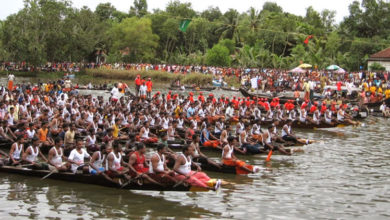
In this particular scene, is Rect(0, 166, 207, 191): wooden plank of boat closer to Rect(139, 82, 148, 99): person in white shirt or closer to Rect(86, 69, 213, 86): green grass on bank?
Rect(139, 82, 148, 99): person in white shirt

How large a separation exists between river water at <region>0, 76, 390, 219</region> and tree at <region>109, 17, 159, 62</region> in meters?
45.7

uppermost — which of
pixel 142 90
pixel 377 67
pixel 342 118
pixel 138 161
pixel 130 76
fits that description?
pixel 377 67

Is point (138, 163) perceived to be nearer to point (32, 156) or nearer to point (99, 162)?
point (99, 162)

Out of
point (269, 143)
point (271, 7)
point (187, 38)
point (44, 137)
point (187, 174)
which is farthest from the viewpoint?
point (271, 7)

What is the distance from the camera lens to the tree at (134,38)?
6019 centimetres

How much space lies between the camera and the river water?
1144cm

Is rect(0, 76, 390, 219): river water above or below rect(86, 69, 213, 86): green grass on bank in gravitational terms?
below

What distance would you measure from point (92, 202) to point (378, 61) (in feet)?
128

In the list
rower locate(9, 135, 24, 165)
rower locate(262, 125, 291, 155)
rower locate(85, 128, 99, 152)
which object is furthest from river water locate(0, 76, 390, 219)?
rower locate(85, 128, 99, 152)

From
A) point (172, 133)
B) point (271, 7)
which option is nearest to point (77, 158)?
point (172, 133)

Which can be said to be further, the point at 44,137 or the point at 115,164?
the point at 44,137

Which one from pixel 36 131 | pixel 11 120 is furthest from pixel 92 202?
pixel 11 120

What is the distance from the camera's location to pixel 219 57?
55969 millimetres

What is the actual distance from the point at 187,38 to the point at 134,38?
9.58 m
